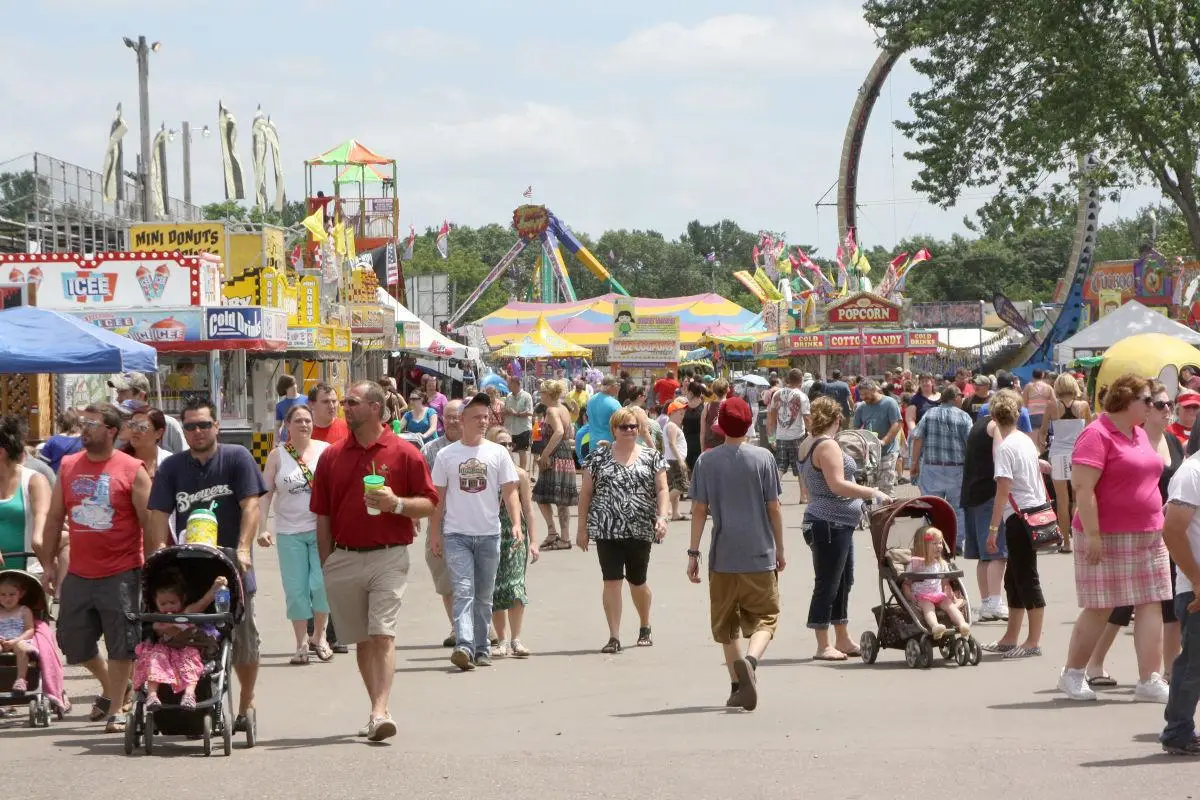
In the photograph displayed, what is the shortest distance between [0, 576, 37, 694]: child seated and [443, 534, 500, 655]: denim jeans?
2620 millimetres

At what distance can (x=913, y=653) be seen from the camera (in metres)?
9.89

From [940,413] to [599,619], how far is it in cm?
375

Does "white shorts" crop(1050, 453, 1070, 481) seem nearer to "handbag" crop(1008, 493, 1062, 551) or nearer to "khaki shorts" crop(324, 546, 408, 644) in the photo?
"handbag" crop(1008, 493, 1062, 551)

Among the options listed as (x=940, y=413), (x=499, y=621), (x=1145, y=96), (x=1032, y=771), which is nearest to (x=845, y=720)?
(x=1032, y=771)

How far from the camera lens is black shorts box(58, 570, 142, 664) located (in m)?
8.32

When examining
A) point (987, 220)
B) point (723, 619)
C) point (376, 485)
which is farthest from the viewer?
point (987, 220)

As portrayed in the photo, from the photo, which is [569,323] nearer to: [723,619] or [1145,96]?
[1145,96]

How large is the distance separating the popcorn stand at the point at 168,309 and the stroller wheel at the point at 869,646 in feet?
51.6

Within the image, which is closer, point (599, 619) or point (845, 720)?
point (845, 720)

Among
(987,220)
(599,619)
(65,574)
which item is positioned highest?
(987,220)

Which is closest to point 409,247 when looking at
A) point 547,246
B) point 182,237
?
point 547,246

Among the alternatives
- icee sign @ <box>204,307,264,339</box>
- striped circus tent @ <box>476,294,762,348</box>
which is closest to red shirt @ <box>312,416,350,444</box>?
icee sign @ <box>204,307,264,339</box>

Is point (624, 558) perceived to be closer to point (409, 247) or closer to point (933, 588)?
point (933, 588)

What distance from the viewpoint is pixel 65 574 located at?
857 cm
